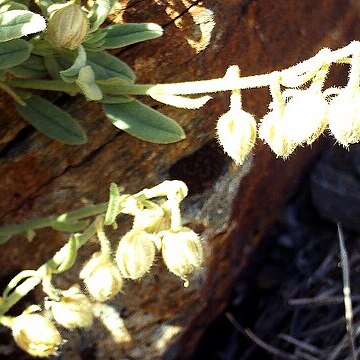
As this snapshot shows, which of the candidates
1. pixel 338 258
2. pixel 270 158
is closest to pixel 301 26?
pixel 270 158

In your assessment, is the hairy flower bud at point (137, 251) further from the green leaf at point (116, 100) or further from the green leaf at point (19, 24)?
the green leaf at point (19, 24)

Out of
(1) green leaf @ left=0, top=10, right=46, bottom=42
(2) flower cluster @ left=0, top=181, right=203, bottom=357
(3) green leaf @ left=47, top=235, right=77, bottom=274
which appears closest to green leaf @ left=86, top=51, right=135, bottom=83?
(1) green leaf @ left=0, top=10, right=46, bottom=42

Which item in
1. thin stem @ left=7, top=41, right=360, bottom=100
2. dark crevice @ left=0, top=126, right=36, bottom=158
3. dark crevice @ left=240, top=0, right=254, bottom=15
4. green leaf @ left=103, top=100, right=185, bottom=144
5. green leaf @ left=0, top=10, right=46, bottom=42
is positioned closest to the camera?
thin stem @ left=7, top=41, right=360, bottom=100

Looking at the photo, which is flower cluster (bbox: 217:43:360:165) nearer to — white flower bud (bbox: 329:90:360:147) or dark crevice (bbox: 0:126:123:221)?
white flower bud (bbox: 329:90:360:147)

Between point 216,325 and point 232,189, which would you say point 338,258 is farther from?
point 232,189

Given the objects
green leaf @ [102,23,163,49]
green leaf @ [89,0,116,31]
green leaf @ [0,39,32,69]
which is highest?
green leaf @ [89,0,116,31]

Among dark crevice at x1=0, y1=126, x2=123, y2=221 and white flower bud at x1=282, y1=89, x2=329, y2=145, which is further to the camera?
dark crevice at x1=0, y1=126, x2=123, y2=221

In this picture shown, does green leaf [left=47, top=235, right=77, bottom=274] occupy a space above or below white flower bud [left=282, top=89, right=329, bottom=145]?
below

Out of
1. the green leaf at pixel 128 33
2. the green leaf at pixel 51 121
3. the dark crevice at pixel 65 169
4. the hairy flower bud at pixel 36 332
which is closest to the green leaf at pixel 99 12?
the green leaf at pixel 128 33
